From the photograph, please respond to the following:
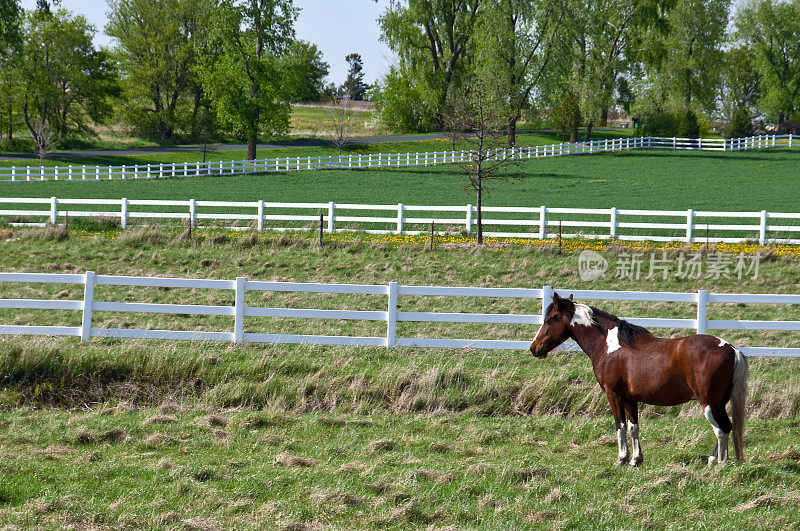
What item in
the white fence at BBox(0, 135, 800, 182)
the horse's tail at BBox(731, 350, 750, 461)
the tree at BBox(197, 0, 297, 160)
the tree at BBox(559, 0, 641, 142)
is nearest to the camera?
the horse's tail at BBox(731, 350, 750, 461)

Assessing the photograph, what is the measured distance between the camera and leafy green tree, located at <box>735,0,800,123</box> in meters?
69.1

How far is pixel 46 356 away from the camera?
9.51m

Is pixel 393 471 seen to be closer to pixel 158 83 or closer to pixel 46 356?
pixel 46 356

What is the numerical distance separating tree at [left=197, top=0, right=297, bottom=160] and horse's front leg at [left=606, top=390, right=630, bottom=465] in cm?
4409

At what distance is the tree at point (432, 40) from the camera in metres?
59.2

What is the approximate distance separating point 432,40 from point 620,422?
→ 59.7 metres

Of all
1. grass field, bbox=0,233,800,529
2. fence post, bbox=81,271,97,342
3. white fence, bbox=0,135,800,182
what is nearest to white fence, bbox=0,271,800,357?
fence post, bbox=81,271,97,342

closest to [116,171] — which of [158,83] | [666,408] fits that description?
[158,83]

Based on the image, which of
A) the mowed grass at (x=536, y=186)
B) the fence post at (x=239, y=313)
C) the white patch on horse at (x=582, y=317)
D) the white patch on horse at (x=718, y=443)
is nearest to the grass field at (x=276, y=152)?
the mowed grass at (x=536, y=186)

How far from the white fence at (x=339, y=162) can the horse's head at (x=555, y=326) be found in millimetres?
20687

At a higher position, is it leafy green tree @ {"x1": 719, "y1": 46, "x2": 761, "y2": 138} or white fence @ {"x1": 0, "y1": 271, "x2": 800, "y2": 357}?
leafy green tree @ {"x1": 719, "y1": 46, "x2": 761, "y2": 138}

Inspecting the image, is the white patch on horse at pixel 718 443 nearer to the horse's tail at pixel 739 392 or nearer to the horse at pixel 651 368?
the horse at pixel 651 368

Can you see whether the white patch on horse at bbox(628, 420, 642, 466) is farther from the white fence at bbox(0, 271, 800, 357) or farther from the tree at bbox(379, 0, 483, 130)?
the tree at bbox(379, 0, 483, 130)

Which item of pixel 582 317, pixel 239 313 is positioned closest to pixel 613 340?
pixel 582 317
